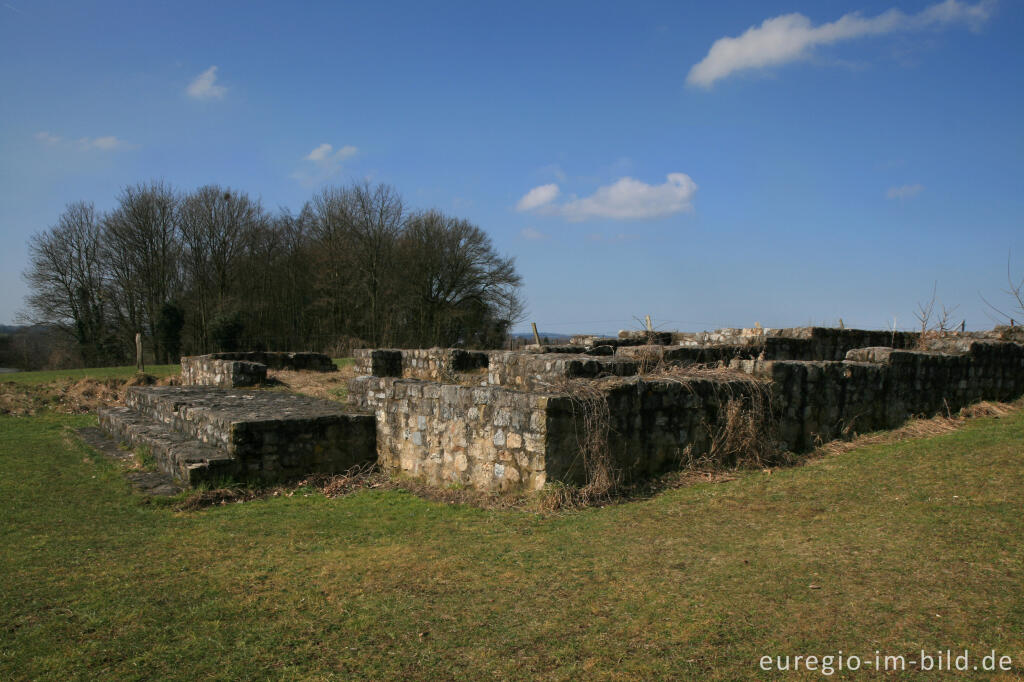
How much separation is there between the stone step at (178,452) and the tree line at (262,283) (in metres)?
20.9

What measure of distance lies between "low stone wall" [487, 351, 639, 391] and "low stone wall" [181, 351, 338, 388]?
8.88 meters

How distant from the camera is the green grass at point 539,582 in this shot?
325 cm

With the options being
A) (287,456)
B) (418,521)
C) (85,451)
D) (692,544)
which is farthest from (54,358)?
(692,544)

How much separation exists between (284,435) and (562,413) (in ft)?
12.5

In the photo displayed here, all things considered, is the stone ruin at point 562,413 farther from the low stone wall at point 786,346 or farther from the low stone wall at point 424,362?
the low stone wall at point 424,362

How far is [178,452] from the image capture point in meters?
7.89

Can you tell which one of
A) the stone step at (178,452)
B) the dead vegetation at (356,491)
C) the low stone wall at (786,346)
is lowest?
the dead vegetation at (356,491)

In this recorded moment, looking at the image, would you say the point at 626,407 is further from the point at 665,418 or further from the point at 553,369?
the point at 553,369

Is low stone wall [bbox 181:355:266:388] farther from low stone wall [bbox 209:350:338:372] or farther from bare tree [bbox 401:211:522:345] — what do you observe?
bare tree [bbox 401:211:522:345]

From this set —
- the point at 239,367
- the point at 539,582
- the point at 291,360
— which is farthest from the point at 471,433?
the point at 291,360

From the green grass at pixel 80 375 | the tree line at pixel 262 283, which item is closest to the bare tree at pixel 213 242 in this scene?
the tree line at pixel 262 283

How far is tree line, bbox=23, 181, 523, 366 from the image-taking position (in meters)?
33.0

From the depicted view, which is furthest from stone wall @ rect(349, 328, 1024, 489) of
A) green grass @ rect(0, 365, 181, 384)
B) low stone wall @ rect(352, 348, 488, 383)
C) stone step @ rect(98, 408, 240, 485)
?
green grass @ rect(0, 365, 181, 384)

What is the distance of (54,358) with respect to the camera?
29719mm
